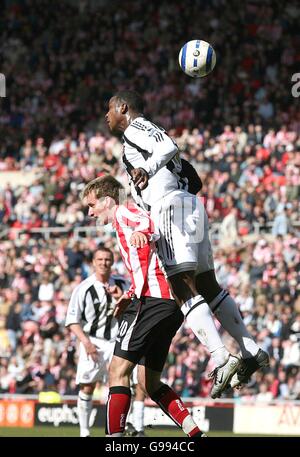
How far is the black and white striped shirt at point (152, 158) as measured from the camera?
8594 millimetres

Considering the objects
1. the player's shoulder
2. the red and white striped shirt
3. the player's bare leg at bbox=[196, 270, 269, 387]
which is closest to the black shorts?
the red and white striped shirt

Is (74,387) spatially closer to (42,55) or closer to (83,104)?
(83,104)

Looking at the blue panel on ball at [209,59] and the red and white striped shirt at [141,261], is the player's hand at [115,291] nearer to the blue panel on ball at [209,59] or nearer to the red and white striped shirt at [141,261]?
the blue panel on ball at [209,59]

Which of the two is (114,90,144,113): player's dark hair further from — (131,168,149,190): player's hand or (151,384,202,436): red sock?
(151,384,202,436): red sock

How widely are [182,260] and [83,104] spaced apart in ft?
67.1

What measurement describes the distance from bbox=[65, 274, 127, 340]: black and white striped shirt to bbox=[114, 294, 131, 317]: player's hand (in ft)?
12.8

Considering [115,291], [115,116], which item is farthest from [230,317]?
[115,291]

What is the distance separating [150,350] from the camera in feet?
28.5

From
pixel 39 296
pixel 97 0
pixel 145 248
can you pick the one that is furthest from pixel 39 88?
pixel 145 248

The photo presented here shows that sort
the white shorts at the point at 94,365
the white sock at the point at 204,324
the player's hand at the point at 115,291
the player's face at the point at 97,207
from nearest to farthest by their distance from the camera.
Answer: the white sock at the point at 204,324 < the player's face at the point at 97,207 < the player's hand at the point at 115,291 < the white shorts at the point at 94,365

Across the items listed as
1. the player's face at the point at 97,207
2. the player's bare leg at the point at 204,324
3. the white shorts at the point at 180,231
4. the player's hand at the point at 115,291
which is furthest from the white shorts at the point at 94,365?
the player's bare leg at the point at 204,324

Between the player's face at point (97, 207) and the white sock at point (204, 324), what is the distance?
→ 3.88 feet
